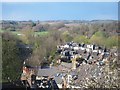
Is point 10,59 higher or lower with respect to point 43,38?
lower

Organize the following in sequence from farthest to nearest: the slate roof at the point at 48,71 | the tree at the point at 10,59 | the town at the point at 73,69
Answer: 1. the slate roof at the point at 48,71
2. the tree at the point at 10,59
3. the town at the point at 73,69

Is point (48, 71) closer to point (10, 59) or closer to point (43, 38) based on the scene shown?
point (43, 38)

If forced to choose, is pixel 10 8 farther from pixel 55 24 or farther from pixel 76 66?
pixel 76 66

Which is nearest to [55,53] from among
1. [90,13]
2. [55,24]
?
[55,24]

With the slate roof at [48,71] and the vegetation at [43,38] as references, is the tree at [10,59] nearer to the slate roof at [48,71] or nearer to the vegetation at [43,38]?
the vegetation at [43,38]

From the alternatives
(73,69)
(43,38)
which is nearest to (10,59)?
(43,38)

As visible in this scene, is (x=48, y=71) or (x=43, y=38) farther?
(x=48, y=71)

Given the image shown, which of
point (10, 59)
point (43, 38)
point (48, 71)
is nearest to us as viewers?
point (10, 59)

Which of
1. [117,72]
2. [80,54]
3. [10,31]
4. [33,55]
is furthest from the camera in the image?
[80,54]

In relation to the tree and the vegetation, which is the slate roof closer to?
the vegetation

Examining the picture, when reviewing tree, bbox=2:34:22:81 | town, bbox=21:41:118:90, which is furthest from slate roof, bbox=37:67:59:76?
tree, bbox=2:34:22:81

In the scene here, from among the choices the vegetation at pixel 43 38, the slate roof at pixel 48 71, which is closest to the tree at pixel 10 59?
the vegetation at pixel 43 38
